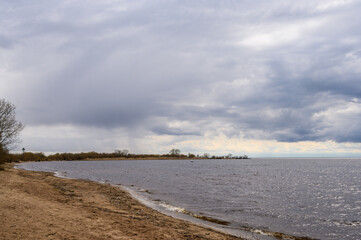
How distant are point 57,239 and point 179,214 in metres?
12.5

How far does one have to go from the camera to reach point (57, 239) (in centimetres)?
1073

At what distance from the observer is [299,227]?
19.2 metres

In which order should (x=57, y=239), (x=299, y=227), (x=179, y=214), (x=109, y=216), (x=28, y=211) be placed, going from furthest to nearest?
(x=179, y=214) < (x=299, y=227) < (x=109, y=216) < (x=28, y=211) < (x=57, y=239)

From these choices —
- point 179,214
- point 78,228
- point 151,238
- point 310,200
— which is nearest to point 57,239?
point 78,228

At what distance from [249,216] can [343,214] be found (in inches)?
369

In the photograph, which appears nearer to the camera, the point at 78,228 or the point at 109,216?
the point at 78,228

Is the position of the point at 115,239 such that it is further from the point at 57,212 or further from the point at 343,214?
the point at 343,214

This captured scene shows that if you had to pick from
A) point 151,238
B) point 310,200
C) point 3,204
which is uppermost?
point 3,204

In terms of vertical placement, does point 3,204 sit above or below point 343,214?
above

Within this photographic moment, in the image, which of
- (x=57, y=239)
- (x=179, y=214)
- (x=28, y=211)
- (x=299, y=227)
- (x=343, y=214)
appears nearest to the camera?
(x=57, y=239)

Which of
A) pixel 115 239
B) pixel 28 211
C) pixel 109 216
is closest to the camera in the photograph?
pixel 115 239

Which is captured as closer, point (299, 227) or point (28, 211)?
point (28, 211)

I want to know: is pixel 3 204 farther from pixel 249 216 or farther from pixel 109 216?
pixel 249 216

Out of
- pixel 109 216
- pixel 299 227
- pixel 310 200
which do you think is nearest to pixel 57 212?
pixel 109 216
